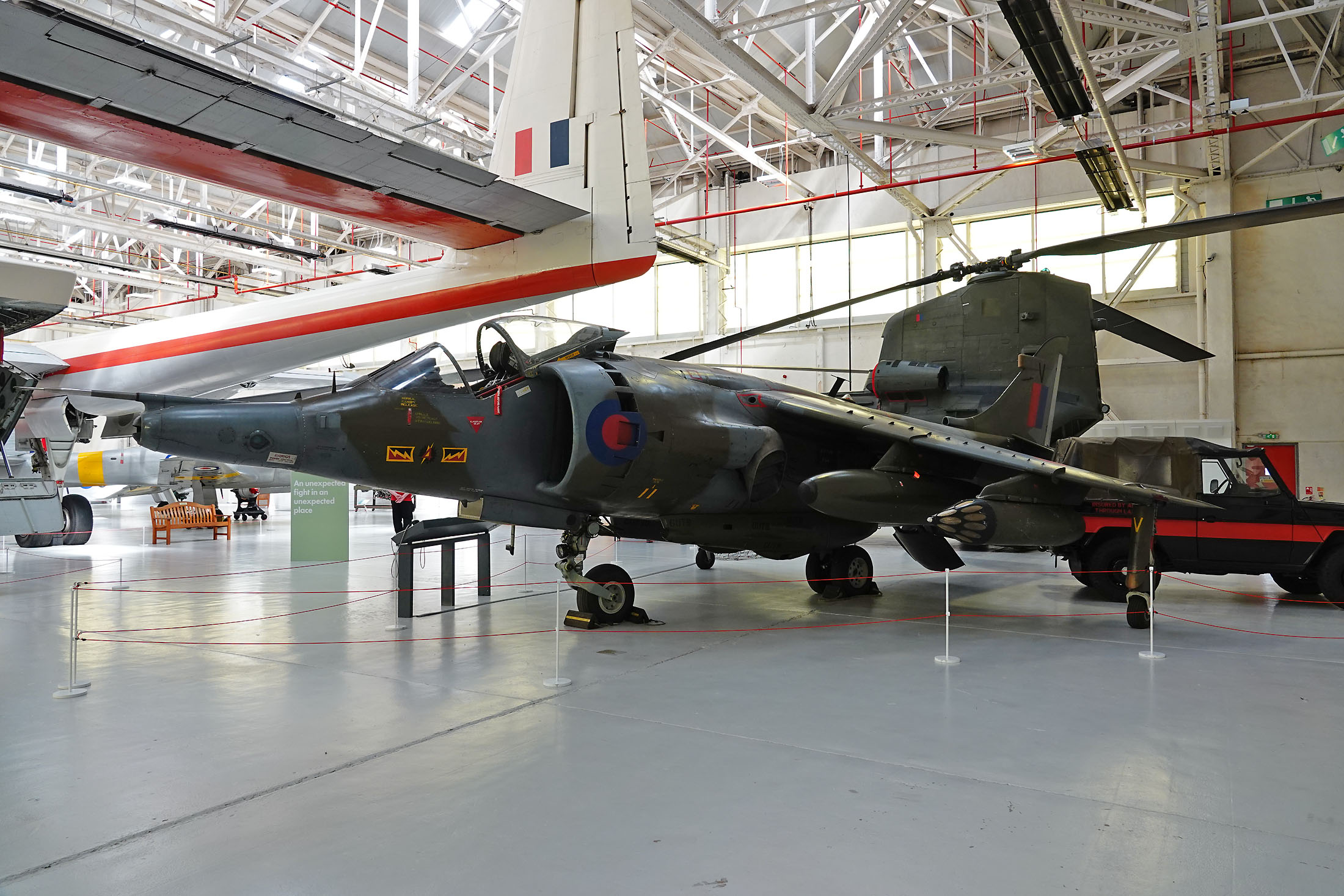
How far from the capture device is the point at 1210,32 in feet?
33.4

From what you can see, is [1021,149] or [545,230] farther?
[1021,149]

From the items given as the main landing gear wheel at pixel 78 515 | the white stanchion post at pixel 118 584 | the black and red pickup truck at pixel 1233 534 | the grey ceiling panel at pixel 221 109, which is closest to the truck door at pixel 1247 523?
the black and red pickup truck at pixel 1233 534

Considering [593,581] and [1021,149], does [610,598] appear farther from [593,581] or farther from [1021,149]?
[1021,149]

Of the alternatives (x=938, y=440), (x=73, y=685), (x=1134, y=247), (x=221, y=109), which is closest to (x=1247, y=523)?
(x=1134, y=247)

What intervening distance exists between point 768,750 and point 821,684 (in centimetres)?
140

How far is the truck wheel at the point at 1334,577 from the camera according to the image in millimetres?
8375

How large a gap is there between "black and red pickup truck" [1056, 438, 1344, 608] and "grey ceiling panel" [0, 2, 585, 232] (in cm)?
724

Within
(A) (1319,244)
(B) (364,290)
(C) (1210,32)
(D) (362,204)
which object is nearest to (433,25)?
(B) (364,290)

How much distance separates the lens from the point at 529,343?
22.6 feet

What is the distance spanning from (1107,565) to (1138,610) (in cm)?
210

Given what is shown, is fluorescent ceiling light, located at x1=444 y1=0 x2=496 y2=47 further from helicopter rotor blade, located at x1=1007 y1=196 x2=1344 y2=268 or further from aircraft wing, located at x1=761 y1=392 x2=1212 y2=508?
helicopter rotor blade, located at x1=1007 y1=196 x2=1344 y2=268

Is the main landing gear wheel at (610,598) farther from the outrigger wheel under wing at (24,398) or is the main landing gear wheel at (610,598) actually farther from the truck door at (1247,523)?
the truck door at (1247,523)

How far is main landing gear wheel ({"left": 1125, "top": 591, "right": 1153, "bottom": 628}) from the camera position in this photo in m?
7.01

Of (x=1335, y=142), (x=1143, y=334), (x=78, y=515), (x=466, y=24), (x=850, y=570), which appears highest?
(x=466, y=24)
